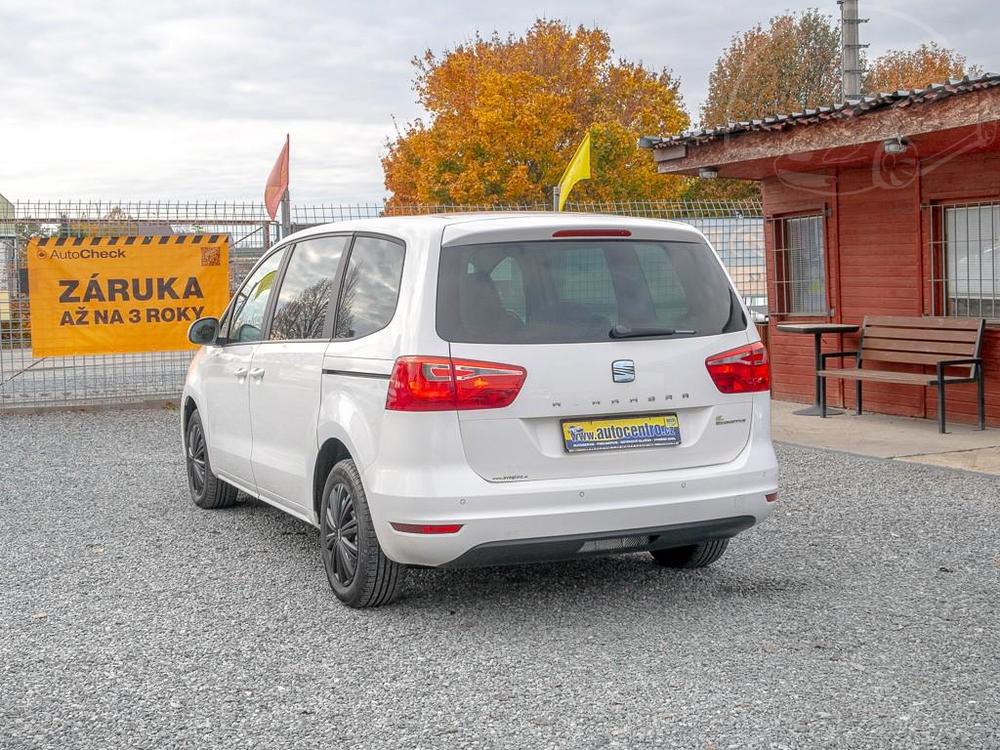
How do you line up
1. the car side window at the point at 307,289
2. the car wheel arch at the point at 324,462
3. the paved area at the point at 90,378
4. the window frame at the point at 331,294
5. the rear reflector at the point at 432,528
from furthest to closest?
the paved area at the point at 90,378 < the car side window at the point at 307,289 < the window frame at the point at 331,294 < the car wheel arch at the point at 324,462 < the rear reflector at the point at 432,528

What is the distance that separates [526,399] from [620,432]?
0.43m

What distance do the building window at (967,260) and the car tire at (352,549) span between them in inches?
313

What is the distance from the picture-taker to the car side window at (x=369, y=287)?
5328 mm

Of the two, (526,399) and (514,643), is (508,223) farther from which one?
(514,643)

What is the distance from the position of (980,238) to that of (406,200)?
35305 mm

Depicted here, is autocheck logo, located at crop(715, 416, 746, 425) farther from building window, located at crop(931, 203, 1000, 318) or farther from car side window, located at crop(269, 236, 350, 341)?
building window, located at crop(931, 203, 1000, 318)

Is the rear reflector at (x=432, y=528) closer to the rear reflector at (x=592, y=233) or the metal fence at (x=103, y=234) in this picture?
the rear reflector at (x=592, y=233)

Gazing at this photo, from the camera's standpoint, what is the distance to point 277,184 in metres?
15.1

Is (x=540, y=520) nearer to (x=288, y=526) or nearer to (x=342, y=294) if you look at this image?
(x=342, y=294)

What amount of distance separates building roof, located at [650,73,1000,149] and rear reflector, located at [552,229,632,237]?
16.6ft

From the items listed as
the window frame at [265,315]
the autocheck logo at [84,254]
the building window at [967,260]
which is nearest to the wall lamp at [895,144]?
the building window at [967,260]

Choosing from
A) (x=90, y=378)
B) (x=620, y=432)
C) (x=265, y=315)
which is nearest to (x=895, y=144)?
(x=265, y=315)

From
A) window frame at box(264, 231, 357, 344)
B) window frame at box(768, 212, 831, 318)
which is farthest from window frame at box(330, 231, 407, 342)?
window frame at box(768, 212, 831, 318)

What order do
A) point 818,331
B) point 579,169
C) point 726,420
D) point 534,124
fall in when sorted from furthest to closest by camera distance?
point 534,124
point 579,169
point 818,331
point 726,420
